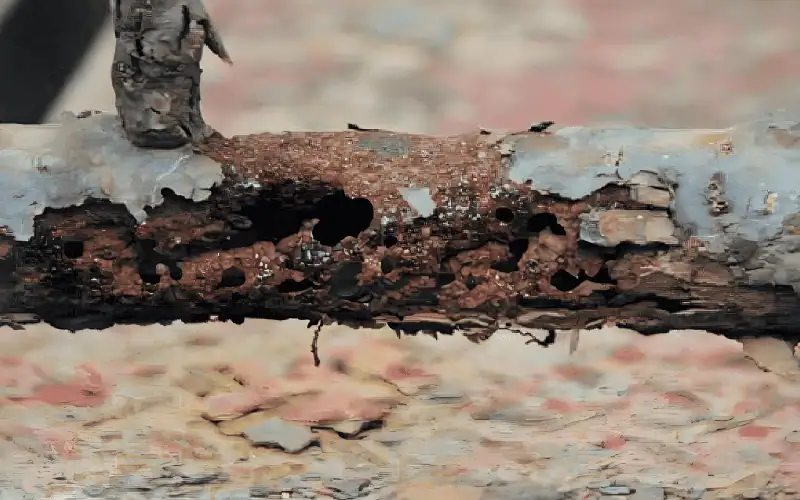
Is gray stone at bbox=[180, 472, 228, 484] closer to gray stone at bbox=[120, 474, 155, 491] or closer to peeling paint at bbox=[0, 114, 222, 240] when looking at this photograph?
gray stone at bbox=[120, 474, 155, 491]

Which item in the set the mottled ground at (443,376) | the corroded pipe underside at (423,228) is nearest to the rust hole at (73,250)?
the corroded pipe underside at (423,228)

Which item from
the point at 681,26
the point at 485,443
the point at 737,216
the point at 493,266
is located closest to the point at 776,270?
the point at 737,216

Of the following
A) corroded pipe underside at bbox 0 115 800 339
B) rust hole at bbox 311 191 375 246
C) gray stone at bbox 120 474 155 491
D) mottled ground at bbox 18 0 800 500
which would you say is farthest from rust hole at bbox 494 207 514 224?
gray stone at bbox 120 474 155 491

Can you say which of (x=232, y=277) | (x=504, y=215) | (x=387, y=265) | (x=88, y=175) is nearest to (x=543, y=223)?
(x=504, y=215)

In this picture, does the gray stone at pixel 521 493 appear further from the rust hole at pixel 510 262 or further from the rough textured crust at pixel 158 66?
the rough textured crust at pixel 158 66

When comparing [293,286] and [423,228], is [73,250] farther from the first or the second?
[423,228]

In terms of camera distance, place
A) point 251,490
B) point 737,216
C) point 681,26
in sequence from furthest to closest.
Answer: point 681,26 → point 251,490 → point 737,216

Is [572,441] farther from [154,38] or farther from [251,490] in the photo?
[154,38]
